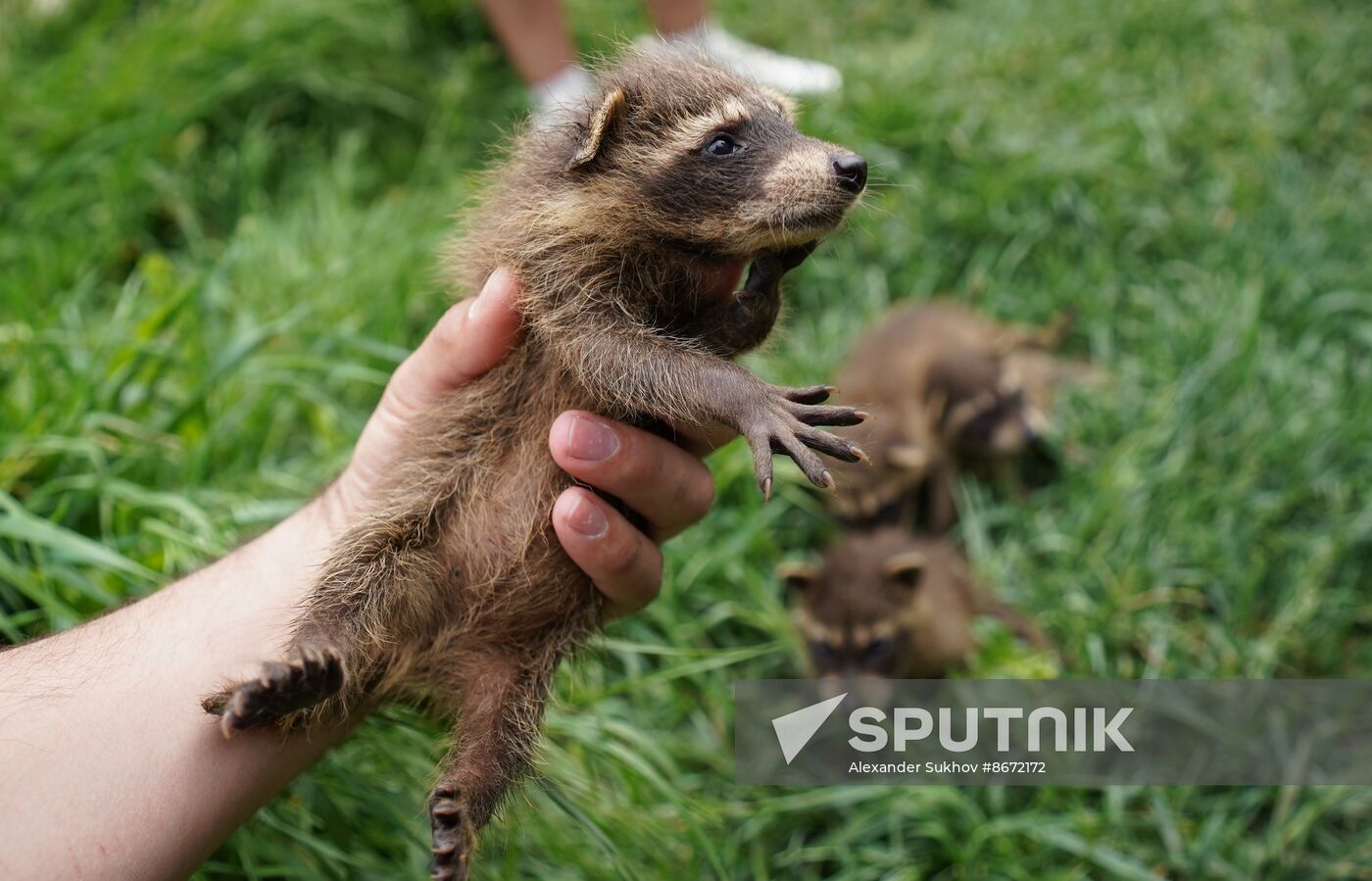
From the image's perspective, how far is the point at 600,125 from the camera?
2.73 meters

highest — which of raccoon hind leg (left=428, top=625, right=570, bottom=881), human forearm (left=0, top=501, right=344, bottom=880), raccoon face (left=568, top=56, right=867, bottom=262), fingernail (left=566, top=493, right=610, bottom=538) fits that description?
raccoon face (left=568, top=56, right=867, bottom=262)

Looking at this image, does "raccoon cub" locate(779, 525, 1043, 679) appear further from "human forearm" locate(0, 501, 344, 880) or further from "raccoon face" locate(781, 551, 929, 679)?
"human forearm" locate(0, 501, 344, 880)

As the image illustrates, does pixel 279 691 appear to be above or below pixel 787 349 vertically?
above

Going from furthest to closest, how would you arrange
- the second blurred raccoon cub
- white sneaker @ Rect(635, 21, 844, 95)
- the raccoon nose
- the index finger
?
white sneaker @ Rect(635, 21, 844, 95) → the second blurred raccoon cub → the index finger → the raccoon nose

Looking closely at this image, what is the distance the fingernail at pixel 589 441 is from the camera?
105 inches

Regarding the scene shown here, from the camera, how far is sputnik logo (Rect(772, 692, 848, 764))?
4.32 meters

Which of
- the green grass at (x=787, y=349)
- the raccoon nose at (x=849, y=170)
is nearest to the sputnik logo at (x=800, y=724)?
the green grass at (x=787, y=349)

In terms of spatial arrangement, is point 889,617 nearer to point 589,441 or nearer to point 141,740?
point 589,441

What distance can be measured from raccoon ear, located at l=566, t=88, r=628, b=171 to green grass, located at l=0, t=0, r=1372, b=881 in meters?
1.13

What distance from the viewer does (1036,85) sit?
794 cm

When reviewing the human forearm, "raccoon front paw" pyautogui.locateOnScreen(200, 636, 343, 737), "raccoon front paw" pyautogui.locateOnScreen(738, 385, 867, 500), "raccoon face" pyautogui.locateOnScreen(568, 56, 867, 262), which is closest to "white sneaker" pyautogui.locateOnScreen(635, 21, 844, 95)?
"raccoon face" pyautogui.locateOnScreen(568, 56, 867, 262)

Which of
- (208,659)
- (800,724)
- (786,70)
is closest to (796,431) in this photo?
(208,659)

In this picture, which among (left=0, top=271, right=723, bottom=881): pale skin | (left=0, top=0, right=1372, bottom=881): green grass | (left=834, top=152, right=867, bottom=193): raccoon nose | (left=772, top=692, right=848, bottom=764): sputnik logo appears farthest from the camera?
(left=772, top=692, right=848, bottom=764): sputnik logo

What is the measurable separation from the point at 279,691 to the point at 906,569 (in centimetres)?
310
